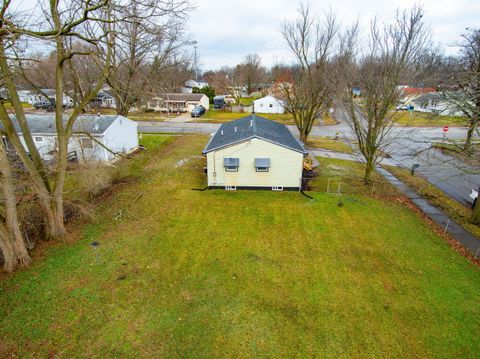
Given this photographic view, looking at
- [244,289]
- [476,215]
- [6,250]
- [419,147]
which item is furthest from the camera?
[419,147]

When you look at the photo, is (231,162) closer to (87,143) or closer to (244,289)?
(244,289)

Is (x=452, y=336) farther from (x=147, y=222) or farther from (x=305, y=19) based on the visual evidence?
(x=305, y=19)

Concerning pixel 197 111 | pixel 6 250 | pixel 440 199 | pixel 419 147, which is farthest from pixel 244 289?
pixel 197 111

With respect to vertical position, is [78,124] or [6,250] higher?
[78,124]

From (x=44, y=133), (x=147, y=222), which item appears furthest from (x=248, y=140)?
(x=44, y=133)

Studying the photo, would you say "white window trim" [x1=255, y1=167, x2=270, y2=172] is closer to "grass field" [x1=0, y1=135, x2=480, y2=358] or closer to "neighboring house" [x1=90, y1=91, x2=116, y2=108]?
"grass field" [x1=0, y1=135, x2=480, y2=358]

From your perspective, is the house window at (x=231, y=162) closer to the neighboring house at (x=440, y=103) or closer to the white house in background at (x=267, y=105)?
the neighboring house at (x=440, y=103)

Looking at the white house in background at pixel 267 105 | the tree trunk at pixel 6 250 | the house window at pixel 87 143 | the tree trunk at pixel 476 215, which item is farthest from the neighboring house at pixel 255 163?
the white house in background at pixel 267 105
